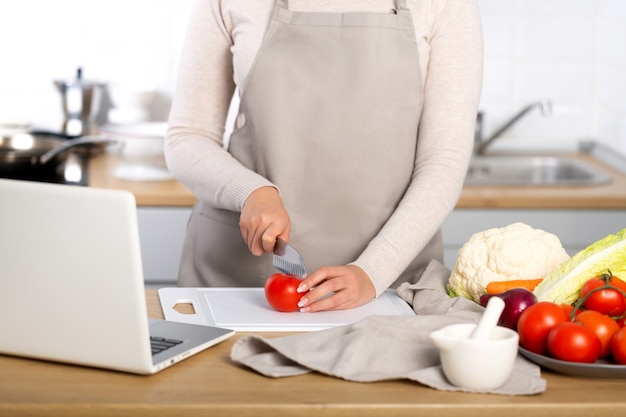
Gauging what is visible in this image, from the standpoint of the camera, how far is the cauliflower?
158 cm

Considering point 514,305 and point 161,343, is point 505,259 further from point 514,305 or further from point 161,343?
point 161,343


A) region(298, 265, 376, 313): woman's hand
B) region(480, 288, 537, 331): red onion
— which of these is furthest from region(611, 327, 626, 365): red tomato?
region(298, 265, 376, 313): woman's hand

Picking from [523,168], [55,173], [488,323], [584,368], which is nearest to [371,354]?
[488,323]

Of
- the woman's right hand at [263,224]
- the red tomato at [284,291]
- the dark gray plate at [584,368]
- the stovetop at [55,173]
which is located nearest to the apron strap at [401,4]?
the woman's right hand at [263,224]

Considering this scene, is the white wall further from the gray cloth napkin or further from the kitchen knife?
the gray cloth napkin

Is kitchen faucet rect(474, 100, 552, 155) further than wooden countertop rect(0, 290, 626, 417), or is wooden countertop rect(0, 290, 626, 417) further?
kitchen faucet rect(474, 100, 552, 155)

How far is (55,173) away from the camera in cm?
280

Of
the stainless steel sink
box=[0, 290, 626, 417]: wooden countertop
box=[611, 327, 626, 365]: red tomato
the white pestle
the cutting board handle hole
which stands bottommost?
the stainless steel sink

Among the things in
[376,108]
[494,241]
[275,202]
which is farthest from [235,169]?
[494,241]

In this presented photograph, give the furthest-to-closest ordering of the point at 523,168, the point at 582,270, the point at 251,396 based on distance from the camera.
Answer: the point at 523,168 < the point at 582,270 < the point at 251,396

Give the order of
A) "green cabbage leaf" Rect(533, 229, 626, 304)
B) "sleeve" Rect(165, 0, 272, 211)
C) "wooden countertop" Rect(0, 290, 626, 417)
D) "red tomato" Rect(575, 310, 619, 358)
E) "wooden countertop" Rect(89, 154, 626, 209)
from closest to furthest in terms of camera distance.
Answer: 1. "wooden countertop" Rect(0, 290, 626, 417)
2. "red tomato" Rect(575, 310, 619, 358)
3. "green cabbage leaf" Rect(533, 229, 626, 304)
4. "sleeve" Rect(165, 0, 272, 211)
5. "wooden countertop" Rect(89, 154, 626, 209)

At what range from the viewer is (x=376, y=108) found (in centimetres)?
188

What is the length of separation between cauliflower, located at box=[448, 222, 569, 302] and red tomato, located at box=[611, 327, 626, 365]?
1.07 feet

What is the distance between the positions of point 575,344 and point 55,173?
1915 millimetres
